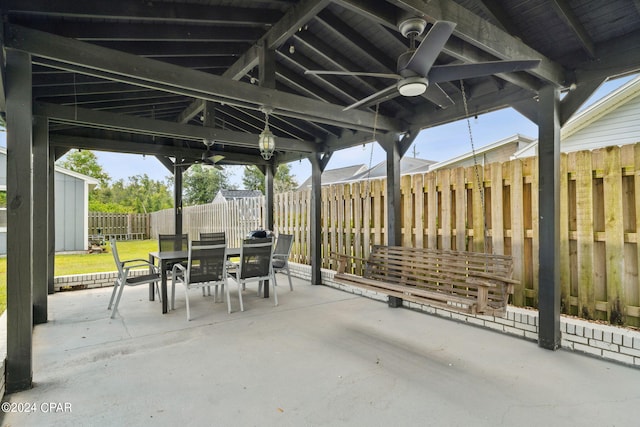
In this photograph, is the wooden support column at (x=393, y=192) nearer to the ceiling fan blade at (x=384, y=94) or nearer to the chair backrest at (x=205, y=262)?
the ceiling fan blade at (x=384, y=94)

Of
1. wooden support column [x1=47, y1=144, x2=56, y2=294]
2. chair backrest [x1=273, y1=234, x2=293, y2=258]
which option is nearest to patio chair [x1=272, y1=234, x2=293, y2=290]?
chair backrest [x1=273, y1=234, x2=293, y2=258]

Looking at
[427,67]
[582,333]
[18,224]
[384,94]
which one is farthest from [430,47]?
[18,224]

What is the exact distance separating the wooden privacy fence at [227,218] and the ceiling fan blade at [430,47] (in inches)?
249

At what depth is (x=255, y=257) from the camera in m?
4.43

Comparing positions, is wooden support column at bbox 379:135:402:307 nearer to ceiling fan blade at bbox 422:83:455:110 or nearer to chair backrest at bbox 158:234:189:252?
ceiling fan blade at bbox 422:83:455:110

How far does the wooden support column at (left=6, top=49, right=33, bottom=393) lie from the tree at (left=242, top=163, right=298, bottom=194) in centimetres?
1845

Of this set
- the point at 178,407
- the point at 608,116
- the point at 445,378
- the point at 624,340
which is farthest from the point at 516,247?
the point at 608,116

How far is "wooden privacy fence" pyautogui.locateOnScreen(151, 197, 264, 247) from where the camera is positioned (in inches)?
330

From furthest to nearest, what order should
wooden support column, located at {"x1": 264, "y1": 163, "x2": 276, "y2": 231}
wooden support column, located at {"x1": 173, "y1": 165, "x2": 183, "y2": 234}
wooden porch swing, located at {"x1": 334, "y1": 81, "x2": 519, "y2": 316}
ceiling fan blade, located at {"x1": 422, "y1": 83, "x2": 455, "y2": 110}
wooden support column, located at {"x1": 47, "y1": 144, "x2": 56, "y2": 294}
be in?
wooden support column, located at {"x1": 264, "y1": 163, "x2": 276, "y2": 231} < wooden support column, located at {"x1": 173, "y1": 165, "x2": 183, "y2": 234} < wooden support column, located at {"x1": 47, "y1": 144, "x2": 56, "y2": 294} < ceiling fan blade, located at {"x1": 422, "y1": 83, "x2": 455, "y2": 110} < wooden porch swing, located at {"x1": 334, "y1": 81, "x2": 519, "y2": 316}

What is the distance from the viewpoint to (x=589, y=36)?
2.76 meters

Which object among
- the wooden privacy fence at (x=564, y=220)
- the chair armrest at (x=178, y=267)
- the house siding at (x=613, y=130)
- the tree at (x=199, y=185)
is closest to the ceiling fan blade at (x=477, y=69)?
the wooden privacy fence at (x=564, y=220)

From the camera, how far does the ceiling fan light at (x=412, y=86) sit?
228cm

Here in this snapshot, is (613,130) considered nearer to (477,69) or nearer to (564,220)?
(564,220)

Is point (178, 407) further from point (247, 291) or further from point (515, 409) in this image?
point (247, 291)
